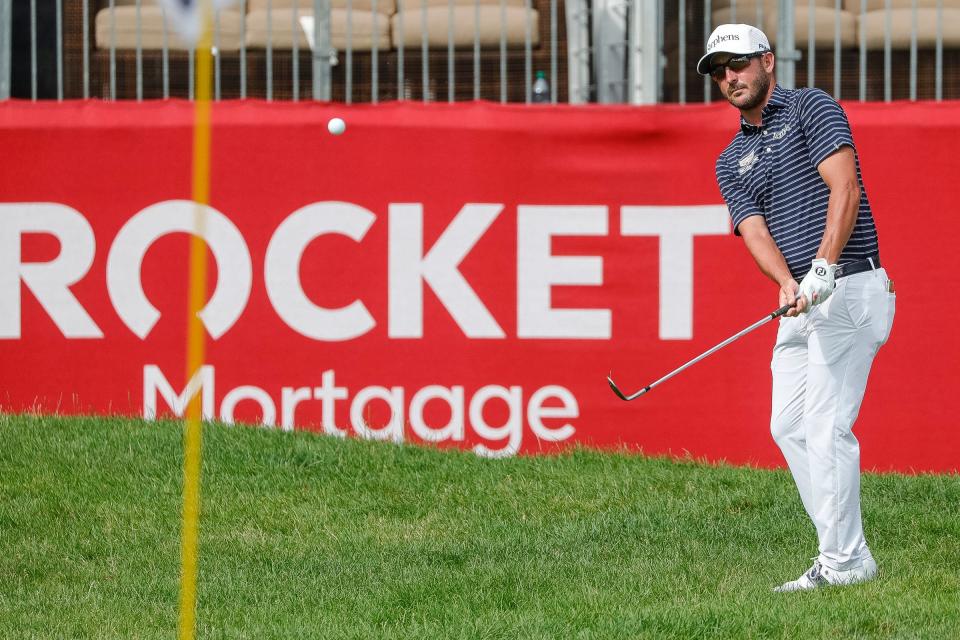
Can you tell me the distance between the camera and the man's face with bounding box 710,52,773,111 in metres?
5.64

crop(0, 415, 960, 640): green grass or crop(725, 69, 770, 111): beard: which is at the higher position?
crop(725, 69, 770, 111): beard

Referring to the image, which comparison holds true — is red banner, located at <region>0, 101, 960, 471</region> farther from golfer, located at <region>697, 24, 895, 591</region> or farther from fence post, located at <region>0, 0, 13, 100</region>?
golfer, located at <region>697, 24, 895, 591</region>

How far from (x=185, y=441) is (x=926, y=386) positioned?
4.02m

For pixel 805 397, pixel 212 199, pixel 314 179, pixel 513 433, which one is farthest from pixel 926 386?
pixel 212 199

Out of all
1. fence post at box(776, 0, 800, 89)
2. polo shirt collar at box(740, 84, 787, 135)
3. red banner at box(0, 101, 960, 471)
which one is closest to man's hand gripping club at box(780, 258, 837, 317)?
polo shirt collar at box(740, 84, 787, 135)

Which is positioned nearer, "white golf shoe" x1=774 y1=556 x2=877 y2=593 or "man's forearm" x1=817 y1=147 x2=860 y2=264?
"man's forearm" x1=817 y1=147 x2=860 y2=264

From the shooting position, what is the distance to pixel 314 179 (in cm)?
866

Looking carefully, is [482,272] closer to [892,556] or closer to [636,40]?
[636,40]

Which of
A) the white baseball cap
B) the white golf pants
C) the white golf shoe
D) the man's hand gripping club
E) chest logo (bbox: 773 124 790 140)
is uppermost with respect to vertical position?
the white baseball cap

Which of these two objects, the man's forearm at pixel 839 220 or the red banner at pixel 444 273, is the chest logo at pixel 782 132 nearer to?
the man's forearm at pixel 839 220

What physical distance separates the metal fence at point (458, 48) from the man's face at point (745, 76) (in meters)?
3.01

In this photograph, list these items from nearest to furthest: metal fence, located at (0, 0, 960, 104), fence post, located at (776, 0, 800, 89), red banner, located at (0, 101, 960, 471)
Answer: red banner, located at (0, 101, 960, 471), fence post, located at (776, 0, 800, 89), metal fence, located at (0, 0, 960, 104)

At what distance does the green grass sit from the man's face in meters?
1.81

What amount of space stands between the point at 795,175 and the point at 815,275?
0.56 meters
